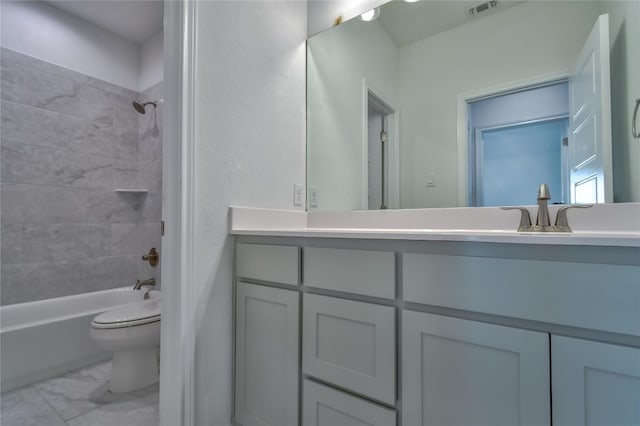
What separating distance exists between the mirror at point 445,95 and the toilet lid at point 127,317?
1.11 meters

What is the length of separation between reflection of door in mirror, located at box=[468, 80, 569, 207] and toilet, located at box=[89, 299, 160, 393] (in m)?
1.79

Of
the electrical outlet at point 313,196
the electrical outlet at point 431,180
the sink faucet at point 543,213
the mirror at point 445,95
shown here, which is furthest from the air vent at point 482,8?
the electrical outlet at point 313,196

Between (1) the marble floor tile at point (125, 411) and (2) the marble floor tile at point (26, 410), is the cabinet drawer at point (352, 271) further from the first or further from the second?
(2) the marble floor tile at point (26, 410)

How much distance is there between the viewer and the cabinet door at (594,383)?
0.60m

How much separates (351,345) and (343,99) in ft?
4.14

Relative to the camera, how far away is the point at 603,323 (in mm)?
626

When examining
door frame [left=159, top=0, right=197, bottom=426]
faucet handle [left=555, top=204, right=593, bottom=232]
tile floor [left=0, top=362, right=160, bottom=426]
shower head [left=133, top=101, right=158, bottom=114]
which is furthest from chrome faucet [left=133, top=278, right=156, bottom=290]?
faucet handle [left=555, top=204, right=593, bottom=232]

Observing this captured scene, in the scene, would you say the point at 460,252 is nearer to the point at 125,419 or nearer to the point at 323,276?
→ the point at 323,276

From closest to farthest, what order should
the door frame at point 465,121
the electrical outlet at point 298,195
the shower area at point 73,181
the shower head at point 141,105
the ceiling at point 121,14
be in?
the door frame at point 465,121, the electrical outlet at point 298,195, the shower area at point 73,181, the ceiling at point 121,14, the shower head at point 141,105

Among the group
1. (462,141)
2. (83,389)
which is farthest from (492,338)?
(83,389)

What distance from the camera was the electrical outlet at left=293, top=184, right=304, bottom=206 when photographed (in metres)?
1.62

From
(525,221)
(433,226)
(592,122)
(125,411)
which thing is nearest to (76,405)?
(125,411)

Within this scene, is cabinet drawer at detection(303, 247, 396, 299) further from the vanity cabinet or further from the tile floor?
the tile floor

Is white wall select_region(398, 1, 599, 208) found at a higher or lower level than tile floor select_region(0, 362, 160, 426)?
higher
